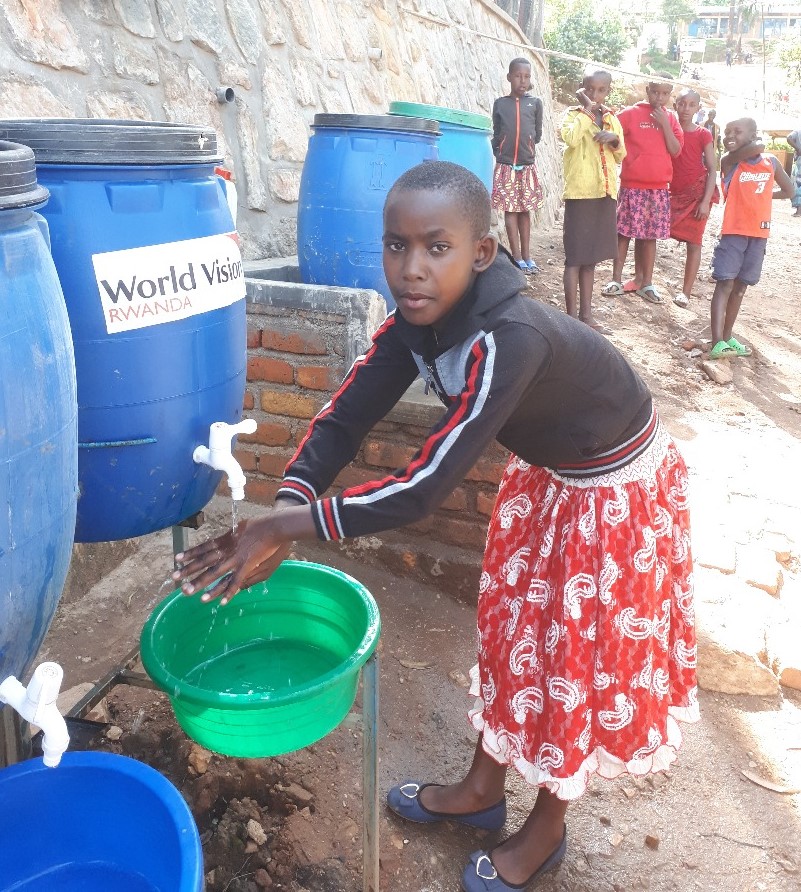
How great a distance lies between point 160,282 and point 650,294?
6.08 meters

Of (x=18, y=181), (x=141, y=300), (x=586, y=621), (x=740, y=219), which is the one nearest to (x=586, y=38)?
(x=740, y=219)

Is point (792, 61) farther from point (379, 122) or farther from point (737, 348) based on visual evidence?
point (379, 122)

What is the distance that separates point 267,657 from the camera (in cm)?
178

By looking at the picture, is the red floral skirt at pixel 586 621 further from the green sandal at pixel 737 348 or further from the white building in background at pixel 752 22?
the white building in background at pixel 752 22

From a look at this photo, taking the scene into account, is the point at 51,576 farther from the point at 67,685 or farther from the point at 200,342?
the point at 67,685

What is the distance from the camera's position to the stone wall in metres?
2.86

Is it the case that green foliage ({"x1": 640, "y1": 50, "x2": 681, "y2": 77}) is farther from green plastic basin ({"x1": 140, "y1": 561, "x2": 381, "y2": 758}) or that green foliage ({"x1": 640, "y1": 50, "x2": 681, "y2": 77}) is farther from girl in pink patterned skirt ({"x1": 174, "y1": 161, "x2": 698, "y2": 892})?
green plastic basin ({"x1": 140, "y1": 561, "x2": 381, "y2": 758})

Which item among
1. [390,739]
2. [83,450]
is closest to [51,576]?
[83,450]

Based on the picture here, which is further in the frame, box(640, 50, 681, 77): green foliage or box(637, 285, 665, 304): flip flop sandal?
box(640, 50, 681, 77): green foliage

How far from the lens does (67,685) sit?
2229 millimetres

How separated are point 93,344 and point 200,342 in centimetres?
19

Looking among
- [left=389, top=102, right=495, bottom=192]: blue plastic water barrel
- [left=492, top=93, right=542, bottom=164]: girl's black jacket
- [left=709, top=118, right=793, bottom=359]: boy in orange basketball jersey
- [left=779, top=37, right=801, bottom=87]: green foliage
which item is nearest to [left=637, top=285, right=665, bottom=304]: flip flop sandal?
[left=709, top=118, right=793, bottom=359]: boy in orange basketball jersey

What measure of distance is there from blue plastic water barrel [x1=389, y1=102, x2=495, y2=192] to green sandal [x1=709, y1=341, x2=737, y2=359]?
2.82m

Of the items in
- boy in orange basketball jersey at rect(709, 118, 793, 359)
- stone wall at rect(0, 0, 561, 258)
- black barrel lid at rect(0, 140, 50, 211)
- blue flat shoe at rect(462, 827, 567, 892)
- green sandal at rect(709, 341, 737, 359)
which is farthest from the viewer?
green sandal at rect(709, 341, 737, 359)
